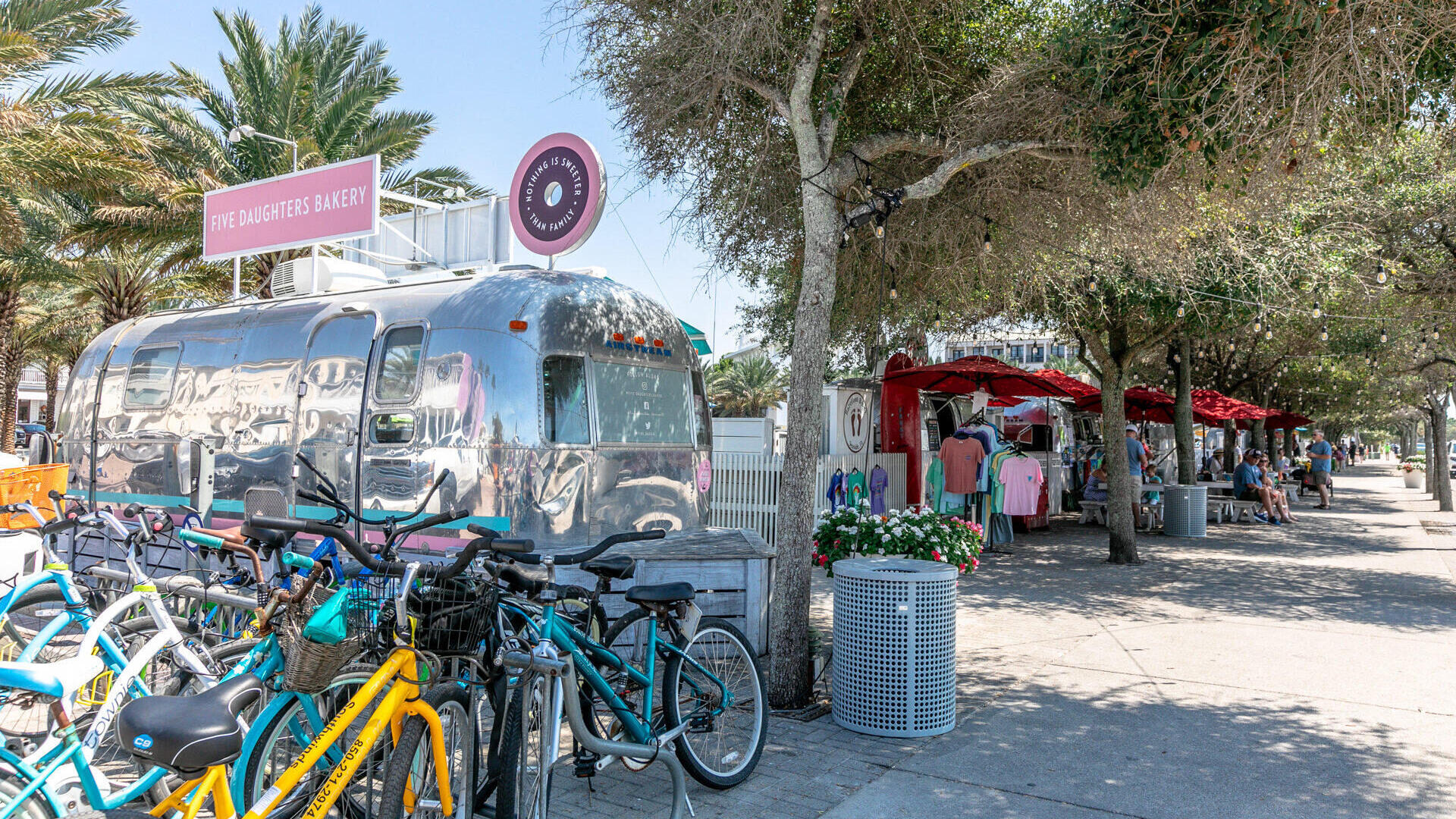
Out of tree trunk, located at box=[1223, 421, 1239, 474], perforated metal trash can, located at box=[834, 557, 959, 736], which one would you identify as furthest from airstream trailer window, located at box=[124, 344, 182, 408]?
tree trunk, located at box=[1223, 421, 1239, 474]

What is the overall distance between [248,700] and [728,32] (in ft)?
16.8

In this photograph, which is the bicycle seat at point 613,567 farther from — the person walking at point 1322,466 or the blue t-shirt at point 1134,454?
the person walking at point 1322,466

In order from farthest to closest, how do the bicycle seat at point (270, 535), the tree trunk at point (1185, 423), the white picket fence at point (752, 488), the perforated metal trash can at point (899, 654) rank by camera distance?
the tree trunk at point (1185, 423)
the white picket fence at point (752, 488)
the perforated metal trash can at point (899, 654)
the bicycle seat at point (270, 535)

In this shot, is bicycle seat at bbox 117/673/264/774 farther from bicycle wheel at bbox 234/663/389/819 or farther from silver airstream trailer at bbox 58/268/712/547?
silver airstream trailer at bbox 58/268/712/547

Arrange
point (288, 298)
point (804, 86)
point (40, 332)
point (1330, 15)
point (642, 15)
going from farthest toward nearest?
point (40, 332), point (288, 298), point (642, 15), point (804, 86), point (1330, 15)

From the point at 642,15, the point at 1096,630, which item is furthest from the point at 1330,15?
the point at 1096,630

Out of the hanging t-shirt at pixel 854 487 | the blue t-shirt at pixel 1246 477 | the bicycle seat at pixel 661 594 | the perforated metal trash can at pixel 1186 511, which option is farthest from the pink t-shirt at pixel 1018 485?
the bicycle seat at pixel 661 594

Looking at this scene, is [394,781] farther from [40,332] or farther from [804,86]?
[40,332]

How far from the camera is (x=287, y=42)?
16.2 m

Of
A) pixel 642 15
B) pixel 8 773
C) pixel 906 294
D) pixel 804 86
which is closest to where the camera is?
pixel 8 773

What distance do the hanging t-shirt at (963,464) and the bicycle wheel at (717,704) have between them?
30.9 ft

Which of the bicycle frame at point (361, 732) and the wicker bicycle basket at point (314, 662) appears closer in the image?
the bicycle frame at point (361, 732)

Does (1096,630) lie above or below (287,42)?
below

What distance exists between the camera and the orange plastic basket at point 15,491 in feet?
26.2
